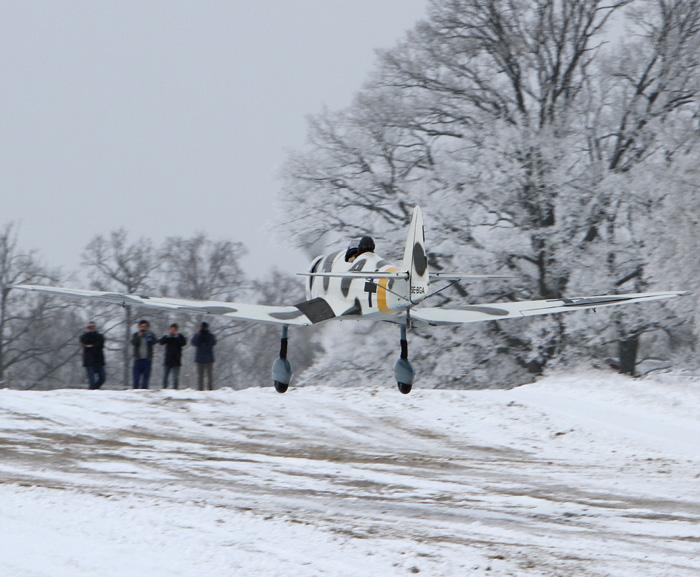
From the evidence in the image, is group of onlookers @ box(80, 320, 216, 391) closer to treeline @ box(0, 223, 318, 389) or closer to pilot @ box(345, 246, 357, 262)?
pilot @ box(345, 246, 357, 262)

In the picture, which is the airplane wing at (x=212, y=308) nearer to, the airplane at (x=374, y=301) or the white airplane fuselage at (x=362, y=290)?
the airplane at (x=374, y=301)

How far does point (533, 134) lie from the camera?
32312mm

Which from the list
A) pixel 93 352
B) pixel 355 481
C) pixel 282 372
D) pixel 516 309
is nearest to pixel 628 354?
pixel 516 309

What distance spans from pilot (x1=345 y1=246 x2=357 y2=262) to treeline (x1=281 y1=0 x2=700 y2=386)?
11.3 metres

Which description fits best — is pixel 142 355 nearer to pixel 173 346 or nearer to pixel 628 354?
→ pixel 173 346

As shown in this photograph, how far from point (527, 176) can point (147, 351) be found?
13.4m

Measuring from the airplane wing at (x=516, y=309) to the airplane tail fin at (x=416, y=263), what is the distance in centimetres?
109

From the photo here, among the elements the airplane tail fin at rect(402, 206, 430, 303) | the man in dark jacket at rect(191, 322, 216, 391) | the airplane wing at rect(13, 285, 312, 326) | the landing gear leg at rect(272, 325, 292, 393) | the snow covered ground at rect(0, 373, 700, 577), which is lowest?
the snow covered ground at rect(0, 373, 700, 577)

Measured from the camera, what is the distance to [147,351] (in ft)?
76.9

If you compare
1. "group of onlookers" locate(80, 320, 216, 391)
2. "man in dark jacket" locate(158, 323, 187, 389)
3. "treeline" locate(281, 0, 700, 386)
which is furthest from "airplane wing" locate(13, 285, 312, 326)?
"treeline" locate(281, 0, 700, 386)

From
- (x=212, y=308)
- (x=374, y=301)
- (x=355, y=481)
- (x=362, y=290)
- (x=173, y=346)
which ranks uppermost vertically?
(x=362, y=290)

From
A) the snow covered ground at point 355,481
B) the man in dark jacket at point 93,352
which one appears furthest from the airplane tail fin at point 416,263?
the man in dark jacket at point 93,352

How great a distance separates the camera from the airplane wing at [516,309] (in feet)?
66.5

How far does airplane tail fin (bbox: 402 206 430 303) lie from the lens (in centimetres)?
1869
